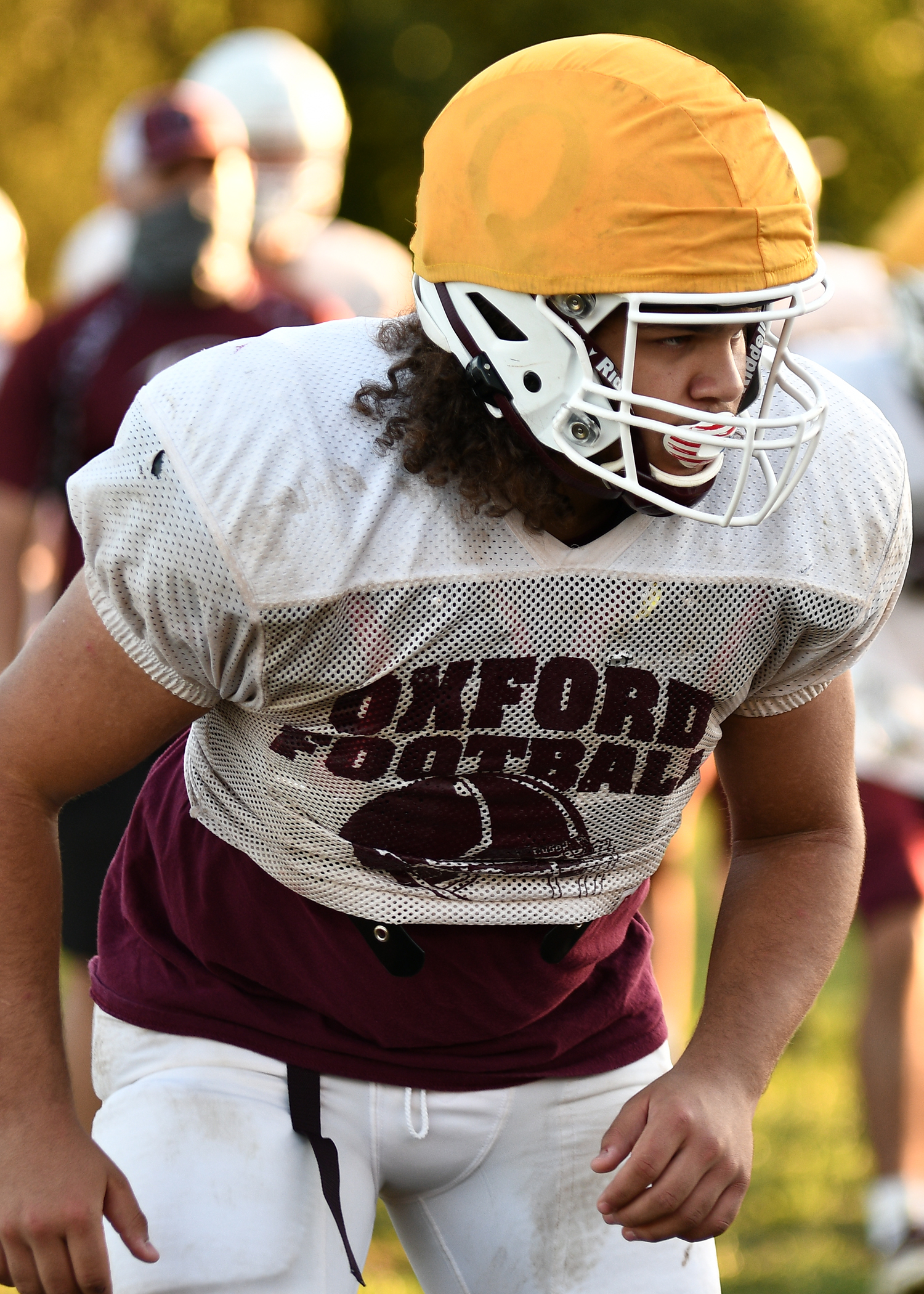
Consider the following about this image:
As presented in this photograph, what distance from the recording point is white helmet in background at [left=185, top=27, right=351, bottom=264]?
19.7ft

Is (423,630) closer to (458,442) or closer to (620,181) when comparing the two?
(458,442)

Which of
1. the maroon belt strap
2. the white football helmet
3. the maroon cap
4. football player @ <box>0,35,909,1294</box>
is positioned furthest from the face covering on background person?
the maroon belt strap

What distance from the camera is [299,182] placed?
6152mm

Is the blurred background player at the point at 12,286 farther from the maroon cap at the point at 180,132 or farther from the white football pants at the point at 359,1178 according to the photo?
the white football pants at the point at 359,1178

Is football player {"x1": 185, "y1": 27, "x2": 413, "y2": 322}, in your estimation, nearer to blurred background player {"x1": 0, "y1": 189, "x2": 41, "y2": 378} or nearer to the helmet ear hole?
blurred background player {"x1": 0, "y1": 189, "x2": 41, "y2": 378}

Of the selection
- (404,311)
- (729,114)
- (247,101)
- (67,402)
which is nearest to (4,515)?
(67,402)

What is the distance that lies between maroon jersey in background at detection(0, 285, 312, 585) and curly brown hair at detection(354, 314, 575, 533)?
1.99m

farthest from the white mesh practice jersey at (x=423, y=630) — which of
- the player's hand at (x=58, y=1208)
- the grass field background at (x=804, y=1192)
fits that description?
the grass field background at (x=804, y=1192)

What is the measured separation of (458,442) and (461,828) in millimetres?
457

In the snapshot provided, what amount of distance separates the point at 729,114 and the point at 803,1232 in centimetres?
301

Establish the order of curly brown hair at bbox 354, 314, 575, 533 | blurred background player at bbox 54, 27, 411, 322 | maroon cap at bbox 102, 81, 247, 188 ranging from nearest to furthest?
curly brown hair at bbox 354, 314, 575, 533
maroon cap at bbox 102, 81, 247, 188
blurred background player at bbox 54, 27, 411, 322

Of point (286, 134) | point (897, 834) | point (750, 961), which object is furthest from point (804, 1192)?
point (286, 134)

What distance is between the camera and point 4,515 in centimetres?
405

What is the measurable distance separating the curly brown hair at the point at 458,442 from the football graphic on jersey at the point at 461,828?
1.06ft
